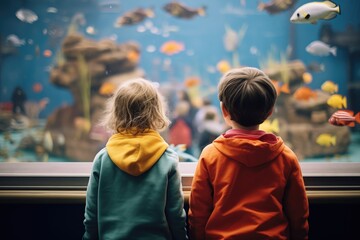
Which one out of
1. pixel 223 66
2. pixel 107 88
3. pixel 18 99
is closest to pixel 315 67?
pixel 223 66

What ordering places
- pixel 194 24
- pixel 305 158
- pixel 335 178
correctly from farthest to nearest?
pixel 194 24 → pixel 305 158 → pixel 335 178

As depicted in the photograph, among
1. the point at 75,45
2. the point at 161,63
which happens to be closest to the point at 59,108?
the point at 75,45

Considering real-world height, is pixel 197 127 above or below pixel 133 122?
below

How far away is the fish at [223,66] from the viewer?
192 inches

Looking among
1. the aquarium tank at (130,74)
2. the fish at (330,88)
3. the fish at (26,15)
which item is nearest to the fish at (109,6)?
the aquarium tank at (130,74)

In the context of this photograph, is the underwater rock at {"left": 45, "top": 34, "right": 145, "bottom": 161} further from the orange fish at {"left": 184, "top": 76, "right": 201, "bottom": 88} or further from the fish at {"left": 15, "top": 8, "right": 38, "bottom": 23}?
the orange fish at {"left": 184, "top": 76, "right": 201, "bottom": 88}

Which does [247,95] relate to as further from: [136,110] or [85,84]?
[85,84]

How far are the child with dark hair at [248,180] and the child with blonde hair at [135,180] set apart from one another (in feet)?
0.46

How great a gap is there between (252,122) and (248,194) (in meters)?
0.33

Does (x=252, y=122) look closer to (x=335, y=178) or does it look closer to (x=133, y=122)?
(x=133, y=122)

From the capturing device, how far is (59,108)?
4.66 meters

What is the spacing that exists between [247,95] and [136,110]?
0.53m

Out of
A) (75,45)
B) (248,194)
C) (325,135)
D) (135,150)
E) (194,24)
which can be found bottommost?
(325,135)

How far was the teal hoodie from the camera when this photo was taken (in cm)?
153
